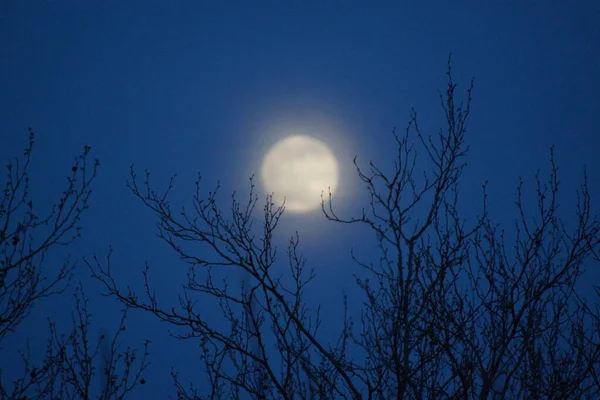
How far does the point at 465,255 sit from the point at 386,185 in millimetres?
1073

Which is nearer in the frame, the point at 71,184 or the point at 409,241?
the point at 409,241

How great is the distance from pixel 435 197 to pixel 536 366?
2.30 metres

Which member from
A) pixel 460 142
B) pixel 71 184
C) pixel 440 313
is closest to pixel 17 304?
pixel 71 184

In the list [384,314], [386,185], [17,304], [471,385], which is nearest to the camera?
[471,385]

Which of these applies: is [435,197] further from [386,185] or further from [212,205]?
[212,205]

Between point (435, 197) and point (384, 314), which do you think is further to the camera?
point (384, 314)

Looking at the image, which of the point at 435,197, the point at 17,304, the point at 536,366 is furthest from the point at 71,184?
the point at 536,366

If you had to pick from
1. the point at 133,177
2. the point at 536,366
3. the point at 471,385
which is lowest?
the point at 471,385

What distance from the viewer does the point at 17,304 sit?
5629 mm

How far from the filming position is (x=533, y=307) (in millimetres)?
4465

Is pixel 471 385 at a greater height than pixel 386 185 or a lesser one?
lesser

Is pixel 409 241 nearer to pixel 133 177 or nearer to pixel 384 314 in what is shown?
pixel 384 314

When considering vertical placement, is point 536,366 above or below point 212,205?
below

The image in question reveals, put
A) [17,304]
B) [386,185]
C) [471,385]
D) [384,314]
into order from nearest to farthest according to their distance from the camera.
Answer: [471,385] < [386,185] < [384,314] < [17,304]
